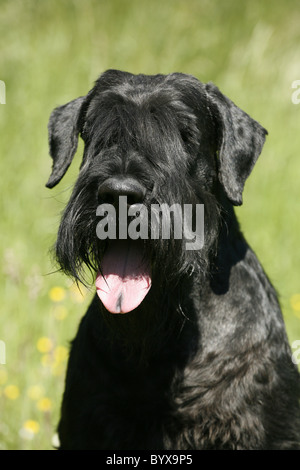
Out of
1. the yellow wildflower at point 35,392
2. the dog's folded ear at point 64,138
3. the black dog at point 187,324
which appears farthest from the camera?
the yellow wildflower at point 35,392

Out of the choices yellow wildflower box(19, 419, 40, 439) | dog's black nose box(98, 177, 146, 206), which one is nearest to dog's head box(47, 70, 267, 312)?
dog's black nose box(98, 177, 146, 206)

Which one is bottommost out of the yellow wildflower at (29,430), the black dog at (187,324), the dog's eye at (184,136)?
the yellow wildflower at (29,430)

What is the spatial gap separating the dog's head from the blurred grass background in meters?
1.59

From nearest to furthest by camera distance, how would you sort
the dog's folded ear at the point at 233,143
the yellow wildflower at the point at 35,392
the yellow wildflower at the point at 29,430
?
the dog's folded ear at the point at 233,143 → the yellow wildflower at the point at 29,430 → the yellow wildflower at the point at 35,392

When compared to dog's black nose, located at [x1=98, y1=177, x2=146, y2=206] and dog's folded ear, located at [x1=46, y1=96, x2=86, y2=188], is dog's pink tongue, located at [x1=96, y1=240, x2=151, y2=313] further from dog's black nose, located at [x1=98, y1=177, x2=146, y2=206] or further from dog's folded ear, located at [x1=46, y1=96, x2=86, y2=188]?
dog's folded ear, located at [x1=46, y1=96, x2=86, y2=188]

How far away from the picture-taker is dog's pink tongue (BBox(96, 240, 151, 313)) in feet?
8.13

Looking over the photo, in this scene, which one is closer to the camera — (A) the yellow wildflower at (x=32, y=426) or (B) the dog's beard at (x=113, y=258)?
(B) the dog's beard at (x=113, y=258)

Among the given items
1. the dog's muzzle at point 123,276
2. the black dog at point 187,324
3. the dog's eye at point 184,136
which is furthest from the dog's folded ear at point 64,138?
the dog's muzzle at point 123,276

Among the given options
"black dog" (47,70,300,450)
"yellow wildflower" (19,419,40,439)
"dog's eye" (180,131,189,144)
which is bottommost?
"yellow wildflower" (19,419,40,439)

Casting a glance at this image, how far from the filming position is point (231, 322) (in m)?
2.82

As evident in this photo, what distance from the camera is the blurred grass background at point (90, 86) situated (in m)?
4.44

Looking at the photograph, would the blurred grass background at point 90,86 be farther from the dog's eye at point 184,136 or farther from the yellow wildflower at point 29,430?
the dog's eye at point 184,136
